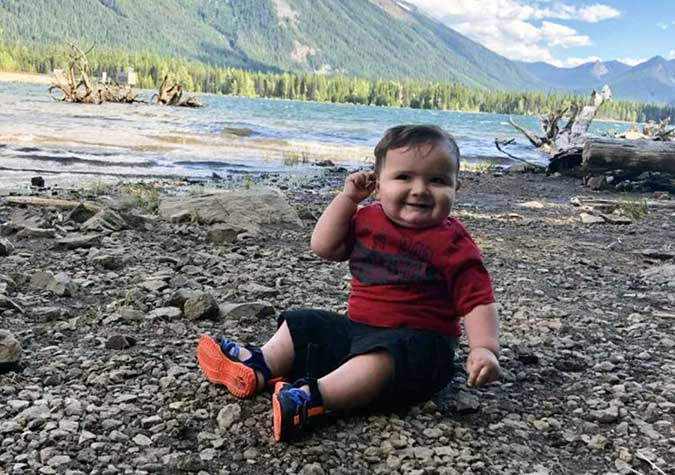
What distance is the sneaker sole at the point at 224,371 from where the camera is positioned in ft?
10.1

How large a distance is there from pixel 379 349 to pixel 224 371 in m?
0.73

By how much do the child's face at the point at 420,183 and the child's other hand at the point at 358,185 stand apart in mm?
126

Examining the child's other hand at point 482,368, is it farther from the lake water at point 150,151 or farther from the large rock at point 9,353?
the lake water at point 150,151

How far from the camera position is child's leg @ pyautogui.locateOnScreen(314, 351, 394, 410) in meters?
2.88

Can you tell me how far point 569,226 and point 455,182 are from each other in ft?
22.2

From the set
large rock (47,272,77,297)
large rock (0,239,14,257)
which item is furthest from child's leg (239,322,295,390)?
large rock (0,239,14,257)

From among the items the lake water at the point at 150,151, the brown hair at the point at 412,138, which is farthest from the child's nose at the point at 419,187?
the lake water at the point at 150,151

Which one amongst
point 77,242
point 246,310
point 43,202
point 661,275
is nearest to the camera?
point 246,310

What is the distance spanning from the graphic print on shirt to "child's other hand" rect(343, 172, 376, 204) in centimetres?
21

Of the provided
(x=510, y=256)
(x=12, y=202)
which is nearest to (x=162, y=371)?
(x=510, y=256)

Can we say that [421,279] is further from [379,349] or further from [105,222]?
[105,222]

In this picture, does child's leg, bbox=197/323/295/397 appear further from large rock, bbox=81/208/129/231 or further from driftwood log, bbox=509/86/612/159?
driftwood log, bbox=509/86/612/159

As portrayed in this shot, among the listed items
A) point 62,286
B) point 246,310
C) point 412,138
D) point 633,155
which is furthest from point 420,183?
point 633,155

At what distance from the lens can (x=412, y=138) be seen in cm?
309
